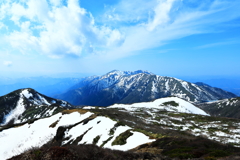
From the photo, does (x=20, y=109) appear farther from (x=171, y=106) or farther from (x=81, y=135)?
(x=81, y=135)

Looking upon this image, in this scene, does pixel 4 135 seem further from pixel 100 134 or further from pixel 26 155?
pixel 26 155

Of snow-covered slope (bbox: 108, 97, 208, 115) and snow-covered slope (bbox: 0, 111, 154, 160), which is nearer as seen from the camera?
snow-covered slope (bbox: 0, 111, 154, 160)

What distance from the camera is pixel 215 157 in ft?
46.5

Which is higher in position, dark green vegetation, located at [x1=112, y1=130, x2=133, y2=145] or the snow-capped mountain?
the snow-capped mountain

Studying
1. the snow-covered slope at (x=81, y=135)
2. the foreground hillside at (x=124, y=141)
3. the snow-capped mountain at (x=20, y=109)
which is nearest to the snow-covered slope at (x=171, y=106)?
the foreground hillside at (x=124, y=141)

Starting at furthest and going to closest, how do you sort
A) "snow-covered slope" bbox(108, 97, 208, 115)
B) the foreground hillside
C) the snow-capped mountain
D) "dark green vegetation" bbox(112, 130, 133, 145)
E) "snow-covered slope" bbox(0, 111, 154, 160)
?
1. the snow-capped mountain
2. "snow-covered slope" bbox(108, 97, 208, 115)
3. "snow-covered slope" bbox(0, 111, 154, 160)
4. "dark green vegetation" bbox(112, 130, 133, 145)
5. the foreground hillside

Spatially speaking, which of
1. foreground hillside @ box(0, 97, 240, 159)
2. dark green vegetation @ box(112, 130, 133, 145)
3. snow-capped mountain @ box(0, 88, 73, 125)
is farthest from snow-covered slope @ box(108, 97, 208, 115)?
dark green vegetation @ box(112, 130, 133, 145)

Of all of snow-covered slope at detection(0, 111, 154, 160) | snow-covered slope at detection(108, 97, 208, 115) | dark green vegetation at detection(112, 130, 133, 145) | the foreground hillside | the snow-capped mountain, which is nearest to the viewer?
the foreground hillside

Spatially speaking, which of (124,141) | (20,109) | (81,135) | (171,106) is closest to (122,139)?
(124,141)

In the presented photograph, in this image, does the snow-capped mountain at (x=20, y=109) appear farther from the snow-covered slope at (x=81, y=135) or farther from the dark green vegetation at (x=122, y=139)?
the dark green vegetation at (x=122, y=139)

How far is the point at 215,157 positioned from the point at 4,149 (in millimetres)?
66111

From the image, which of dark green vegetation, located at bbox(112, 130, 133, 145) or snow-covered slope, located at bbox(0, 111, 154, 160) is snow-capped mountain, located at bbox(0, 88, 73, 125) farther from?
dark green vegetation, located at bbox(112, 130, 133, 145)

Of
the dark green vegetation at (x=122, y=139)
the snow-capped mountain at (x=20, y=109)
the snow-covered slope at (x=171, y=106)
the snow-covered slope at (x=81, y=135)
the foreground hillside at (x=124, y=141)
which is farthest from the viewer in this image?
the snow-capped mountain at (x=20, y=109)

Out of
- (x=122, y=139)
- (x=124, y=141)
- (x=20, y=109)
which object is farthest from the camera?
(x=20, y=109)
